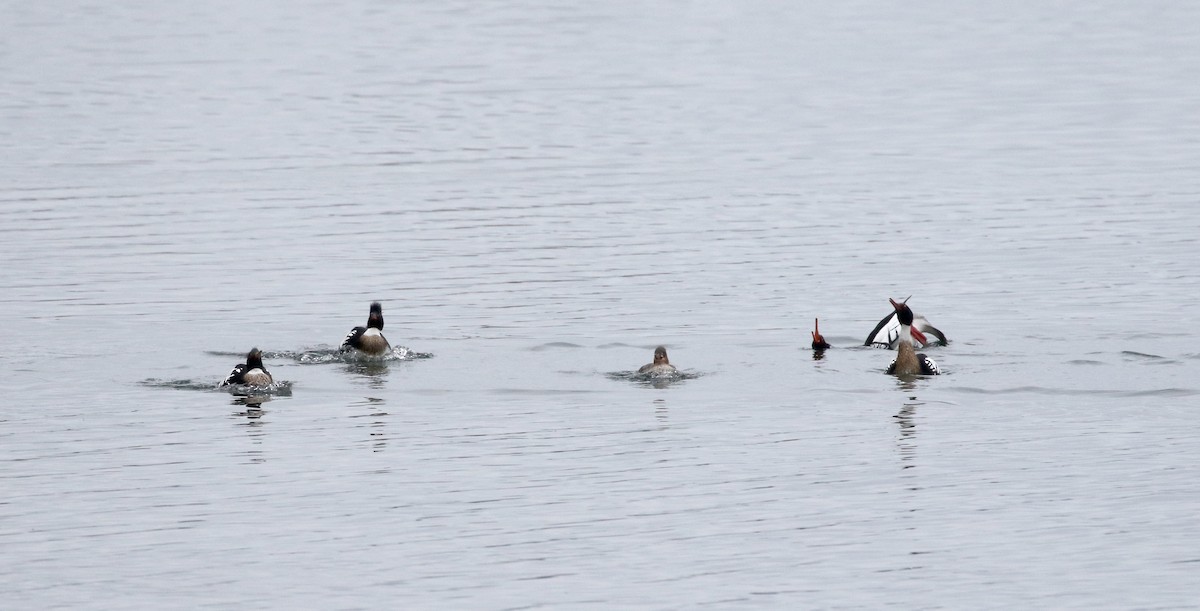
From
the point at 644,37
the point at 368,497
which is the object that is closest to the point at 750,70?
the point at 644,37

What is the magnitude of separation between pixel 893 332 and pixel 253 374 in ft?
24.5

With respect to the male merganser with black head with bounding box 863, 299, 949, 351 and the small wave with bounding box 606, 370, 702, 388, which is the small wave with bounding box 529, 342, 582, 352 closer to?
the small wave with bounding box 606, 370, 702, 388

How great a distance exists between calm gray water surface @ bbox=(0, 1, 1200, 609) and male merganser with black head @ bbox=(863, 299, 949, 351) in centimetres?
38

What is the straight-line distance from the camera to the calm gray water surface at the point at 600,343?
14.4 m

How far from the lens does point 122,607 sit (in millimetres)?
13227

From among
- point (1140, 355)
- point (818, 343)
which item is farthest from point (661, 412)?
point (1140, 355)

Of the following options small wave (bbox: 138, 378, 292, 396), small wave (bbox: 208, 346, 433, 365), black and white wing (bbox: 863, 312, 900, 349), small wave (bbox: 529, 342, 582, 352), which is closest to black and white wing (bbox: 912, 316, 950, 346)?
black and white wing (bbox: 863, 312, 900, 349)

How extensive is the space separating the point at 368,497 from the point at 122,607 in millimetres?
3153

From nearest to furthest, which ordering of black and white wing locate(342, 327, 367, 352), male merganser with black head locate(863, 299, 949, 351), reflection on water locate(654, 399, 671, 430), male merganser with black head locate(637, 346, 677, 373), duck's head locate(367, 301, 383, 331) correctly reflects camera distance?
reflection on water locate(654, 399, 671, 430)
male merganser with black head locate(637, 346, 677, 373)
black and white wing locate(342, 327, 367, 352)
duck's head locate(367, 301, 383, 331)
male merganser with black head locate(863, 299, 949, 351)

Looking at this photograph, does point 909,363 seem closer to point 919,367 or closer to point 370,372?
point 919,367

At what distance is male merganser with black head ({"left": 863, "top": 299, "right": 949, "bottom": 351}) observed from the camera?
22594mm

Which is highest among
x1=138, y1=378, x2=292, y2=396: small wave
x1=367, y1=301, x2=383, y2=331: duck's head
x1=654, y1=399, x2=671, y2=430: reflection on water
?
x1=367, y1=301, x2=383, y2=331: duck's head

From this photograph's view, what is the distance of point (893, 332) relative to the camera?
899 inches

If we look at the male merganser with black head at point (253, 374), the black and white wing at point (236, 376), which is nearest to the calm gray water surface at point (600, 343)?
the black and white wing at point (236, 376)
